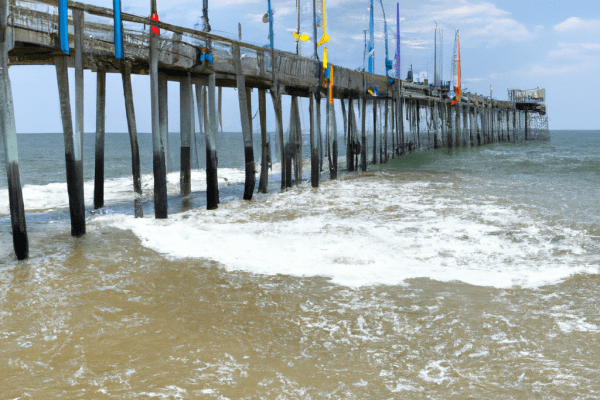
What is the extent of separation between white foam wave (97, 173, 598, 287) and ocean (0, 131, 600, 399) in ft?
0.17

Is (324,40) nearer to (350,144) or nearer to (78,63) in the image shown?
(350,144)

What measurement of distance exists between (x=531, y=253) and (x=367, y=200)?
616cm

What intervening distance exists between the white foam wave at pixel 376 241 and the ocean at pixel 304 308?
5 cm

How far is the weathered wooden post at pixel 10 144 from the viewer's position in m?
7.13

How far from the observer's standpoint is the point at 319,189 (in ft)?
54.8

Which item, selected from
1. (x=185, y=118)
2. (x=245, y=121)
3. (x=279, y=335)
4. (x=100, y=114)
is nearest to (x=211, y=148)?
(x=245, y=121)

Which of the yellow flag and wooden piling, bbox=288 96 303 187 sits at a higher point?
the yellow flag

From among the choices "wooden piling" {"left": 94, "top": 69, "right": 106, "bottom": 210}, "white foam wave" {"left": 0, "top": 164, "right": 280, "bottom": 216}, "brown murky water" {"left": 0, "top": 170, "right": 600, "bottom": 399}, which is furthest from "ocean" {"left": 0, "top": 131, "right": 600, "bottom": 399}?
"white foam wave" {"left": 0, "top": 164, "right": 280, "bottom": 216}

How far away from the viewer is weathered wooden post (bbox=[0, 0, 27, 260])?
7133 mm

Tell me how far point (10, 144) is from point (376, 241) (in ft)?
18.4

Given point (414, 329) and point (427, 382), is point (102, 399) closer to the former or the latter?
point (427, 382)

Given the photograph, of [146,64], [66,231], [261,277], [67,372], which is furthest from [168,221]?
[67,372]

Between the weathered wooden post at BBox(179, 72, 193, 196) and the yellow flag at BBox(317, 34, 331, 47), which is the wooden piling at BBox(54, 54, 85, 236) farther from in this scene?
the yellow flag at BBox(317, 34, 331, 47)

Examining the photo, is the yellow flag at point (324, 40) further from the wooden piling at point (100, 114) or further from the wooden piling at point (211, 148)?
the wooden piling at point (100, 114)
